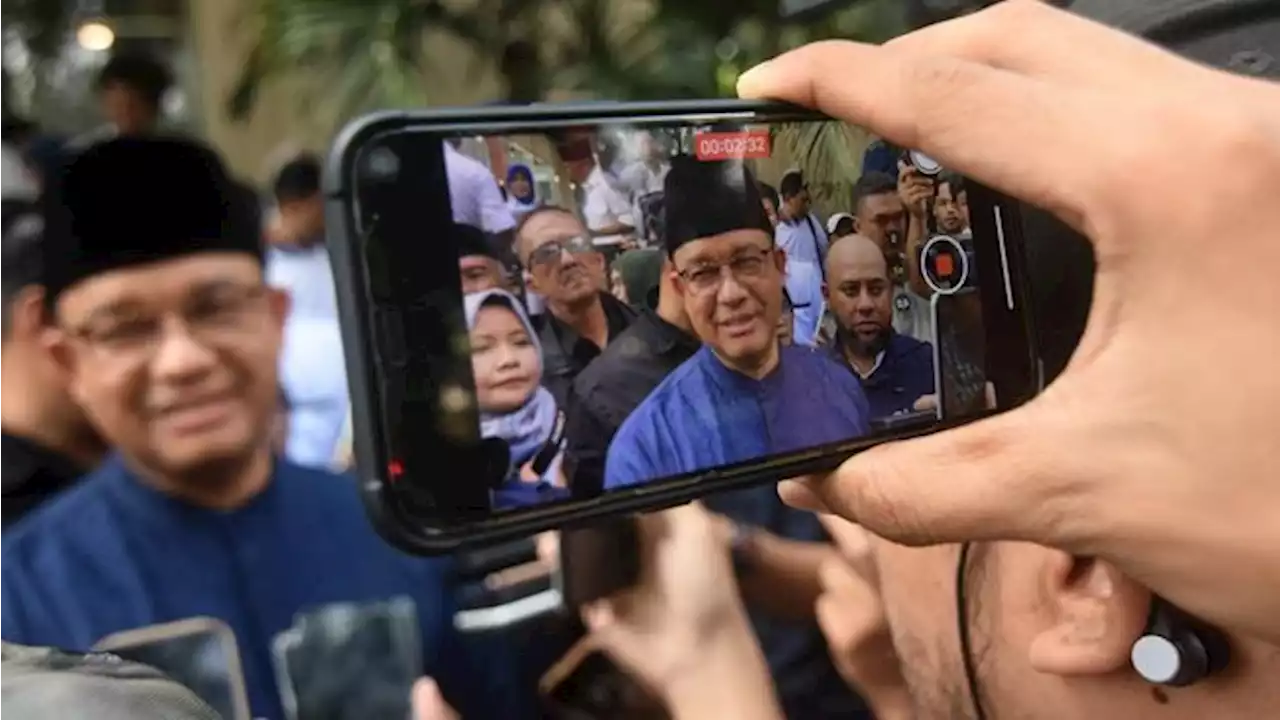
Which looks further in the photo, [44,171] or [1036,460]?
[44,171]

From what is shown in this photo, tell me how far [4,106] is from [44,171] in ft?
10.5

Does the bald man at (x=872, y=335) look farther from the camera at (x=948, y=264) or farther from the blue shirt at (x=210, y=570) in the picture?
the blue shirt at (x=210, y=570)

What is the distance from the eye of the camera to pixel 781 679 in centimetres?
113

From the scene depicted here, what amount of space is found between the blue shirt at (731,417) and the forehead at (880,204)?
64 millimetres

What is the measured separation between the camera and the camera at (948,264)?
0.61 m

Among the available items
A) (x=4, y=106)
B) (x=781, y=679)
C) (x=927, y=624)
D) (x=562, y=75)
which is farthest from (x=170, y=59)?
(x=927, y=624)

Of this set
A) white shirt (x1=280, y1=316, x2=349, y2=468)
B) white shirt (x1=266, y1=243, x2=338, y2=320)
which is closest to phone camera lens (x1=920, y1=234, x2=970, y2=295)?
white shirt (x1=280, y1=316, x2=349, y2=468)

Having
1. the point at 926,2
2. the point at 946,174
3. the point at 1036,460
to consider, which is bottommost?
the point at 1036,460

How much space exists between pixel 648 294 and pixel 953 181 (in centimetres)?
15

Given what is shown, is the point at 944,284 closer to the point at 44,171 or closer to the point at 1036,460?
the point at 1036,460

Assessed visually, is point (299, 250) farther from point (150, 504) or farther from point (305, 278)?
point (150, 504)

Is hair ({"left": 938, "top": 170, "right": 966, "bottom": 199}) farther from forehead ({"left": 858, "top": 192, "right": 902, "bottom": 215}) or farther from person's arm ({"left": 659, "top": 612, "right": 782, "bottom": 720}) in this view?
person's arm ({"left": 659, "top": 612, "right": 782, "bottom": 720})

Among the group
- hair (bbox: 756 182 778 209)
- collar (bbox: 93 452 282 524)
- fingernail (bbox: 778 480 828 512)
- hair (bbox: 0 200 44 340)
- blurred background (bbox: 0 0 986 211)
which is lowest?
collar (bbox: 93 452 282 524)

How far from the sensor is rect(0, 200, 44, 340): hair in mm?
1324
